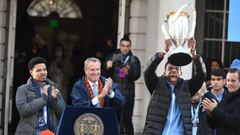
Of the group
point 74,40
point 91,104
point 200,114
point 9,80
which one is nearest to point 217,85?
point 200,114

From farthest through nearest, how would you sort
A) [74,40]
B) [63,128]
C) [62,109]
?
[74,40] → [62,109] → [63,128]

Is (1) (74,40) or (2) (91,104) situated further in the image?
(1) (74,40)

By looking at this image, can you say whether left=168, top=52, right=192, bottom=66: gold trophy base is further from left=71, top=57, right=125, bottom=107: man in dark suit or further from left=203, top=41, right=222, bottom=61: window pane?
left=203, top=41, right=222, bottom=61: window pane

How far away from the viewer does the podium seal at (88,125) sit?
7988mm

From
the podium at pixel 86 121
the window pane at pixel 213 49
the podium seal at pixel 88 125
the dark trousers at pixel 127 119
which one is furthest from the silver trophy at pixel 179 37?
the window pane at pixel 213 49

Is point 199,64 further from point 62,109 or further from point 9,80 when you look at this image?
point 9,80

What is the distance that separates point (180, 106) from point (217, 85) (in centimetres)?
130

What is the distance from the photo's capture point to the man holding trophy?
26.9ft

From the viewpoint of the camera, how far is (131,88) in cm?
1220

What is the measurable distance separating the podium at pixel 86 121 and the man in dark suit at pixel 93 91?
343 millimetres

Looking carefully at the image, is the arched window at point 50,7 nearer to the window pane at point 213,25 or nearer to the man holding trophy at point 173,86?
the window pane at point 213,25

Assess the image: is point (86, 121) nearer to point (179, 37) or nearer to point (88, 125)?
point (88, 125)

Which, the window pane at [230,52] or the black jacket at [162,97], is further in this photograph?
the window pane at [230,52]

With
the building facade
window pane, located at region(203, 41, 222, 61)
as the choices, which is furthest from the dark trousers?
window pane, located at region(203, 41, 222, 61)
